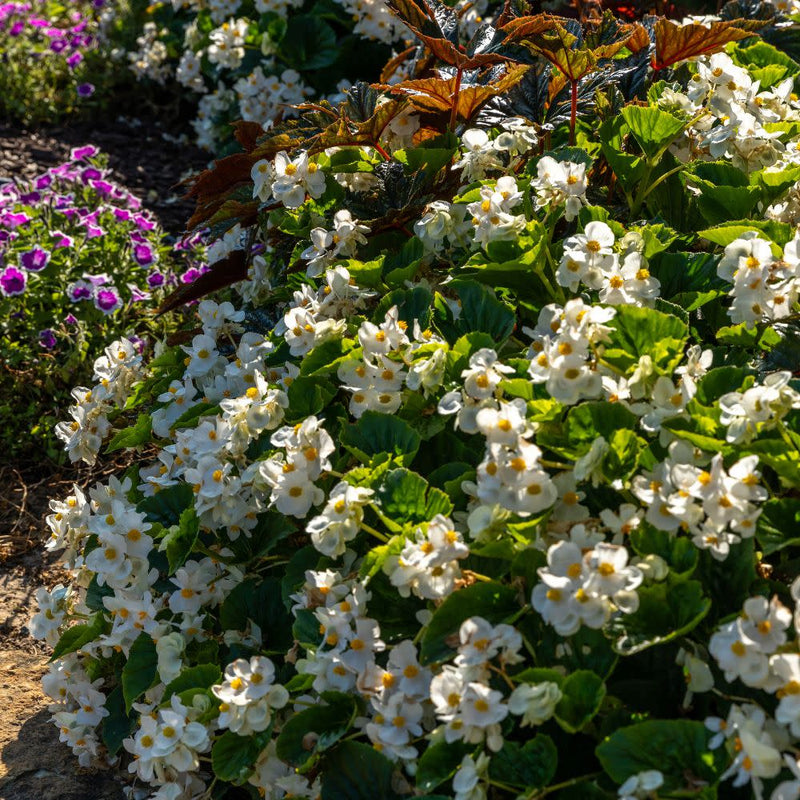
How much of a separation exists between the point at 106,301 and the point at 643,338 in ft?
7.19

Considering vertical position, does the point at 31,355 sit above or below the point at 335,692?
below

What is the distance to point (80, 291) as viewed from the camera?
339 centimetres

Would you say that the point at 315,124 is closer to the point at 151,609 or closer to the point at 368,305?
the point at 368,305

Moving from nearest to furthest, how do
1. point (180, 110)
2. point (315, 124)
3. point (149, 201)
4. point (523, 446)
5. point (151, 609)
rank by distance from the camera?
point (523, 446)
point (151, 609)
point (315, 124)
point (149, 201)
point (180, 110)

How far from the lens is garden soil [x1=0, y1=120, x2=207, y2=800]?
209 centimetres

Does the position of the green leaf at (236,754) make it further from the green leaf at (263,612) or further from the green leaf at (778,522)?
the green leaf at (778,522)

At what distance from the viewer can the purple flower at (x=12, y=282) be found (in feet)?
10.9

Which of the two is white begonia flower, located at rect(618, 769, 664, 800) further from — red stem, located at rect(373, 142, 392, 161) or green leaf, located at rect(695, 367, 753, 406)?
red stem, located at rect(373, 142, 392, 161)

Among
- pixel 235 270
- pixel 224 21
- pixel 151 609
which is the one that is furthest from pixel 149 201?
pixel 151 609

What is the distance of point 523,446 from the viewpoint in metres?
1.48

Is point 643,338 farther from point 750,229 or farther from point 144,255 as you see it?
point 144,255

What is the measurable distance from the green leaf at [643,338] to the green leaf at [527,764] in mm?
592

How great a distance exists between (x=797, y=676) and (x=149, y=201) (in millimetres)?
4066

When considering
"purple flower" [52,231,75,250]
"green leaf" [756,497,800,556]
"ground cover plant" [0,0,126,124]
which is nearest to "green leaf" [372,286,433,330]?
"green leaf" [756,497,800,556]
